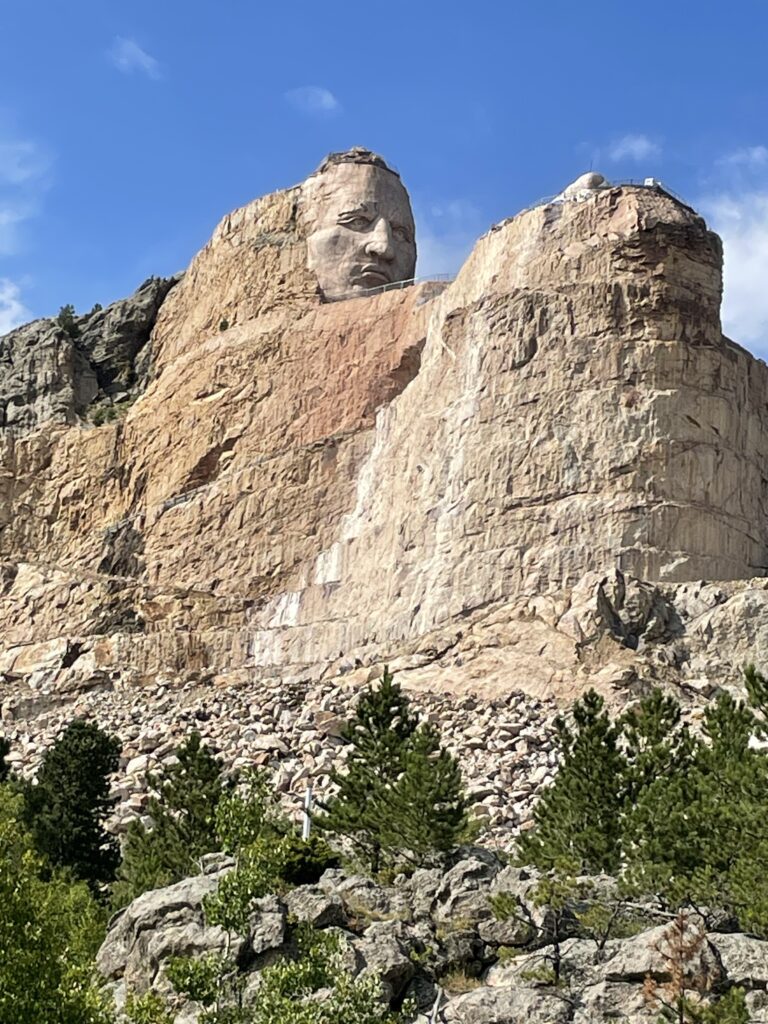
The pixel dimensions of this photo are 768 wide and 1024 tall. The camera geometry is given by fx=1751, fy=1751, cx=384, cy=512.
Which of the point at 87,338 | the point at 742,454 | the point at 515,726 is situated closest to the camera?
the point at 515,726

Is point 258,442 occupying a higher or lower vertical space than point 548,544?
higher

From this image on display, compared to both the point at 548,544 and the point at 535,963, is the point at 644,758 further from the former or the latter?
the point at 548,544

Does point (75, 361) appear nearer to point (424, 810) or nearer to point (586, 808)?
point (424, 810)

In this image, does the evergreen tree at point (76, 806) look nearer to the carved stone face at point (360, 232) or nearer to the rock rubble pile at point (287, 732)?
the rock rubble pile at point (287, 732)

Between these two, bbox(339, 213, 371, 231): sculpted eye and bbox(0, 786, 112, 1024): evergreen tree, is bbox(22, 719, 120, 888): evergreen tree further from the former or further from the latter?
bbox(339, 213, 371, 231): sculpted eye

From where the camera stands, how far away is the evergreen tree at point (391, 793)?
3098 cm

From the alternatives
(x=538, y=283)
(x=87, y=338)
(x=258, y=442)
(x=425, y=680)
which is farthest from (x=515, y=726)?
(x=87, y=338)

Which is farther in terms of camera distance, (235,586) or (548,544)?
(235,586)

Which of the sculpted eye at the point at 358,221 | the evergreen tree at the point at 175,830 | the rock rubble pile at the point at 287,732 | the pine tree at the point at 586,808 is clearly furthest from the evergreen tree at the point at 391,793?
the sculpted eye at the point at 358,221

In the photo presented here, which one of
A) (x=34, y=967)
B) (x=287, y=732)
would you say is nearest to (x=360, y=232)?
(x=287, y=732)

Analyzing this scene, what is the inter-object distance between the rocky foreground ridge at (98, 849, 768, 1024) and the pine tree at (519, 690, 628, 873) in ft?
15.1

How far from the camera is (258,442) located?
60.5 meters

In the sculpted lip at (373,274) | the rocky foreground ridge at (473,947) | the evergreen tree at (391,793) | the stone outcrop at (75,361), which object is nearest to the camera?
the rocky foreground ridge at (473,947)

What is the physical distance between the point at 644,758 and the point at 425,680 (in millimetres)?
15761
